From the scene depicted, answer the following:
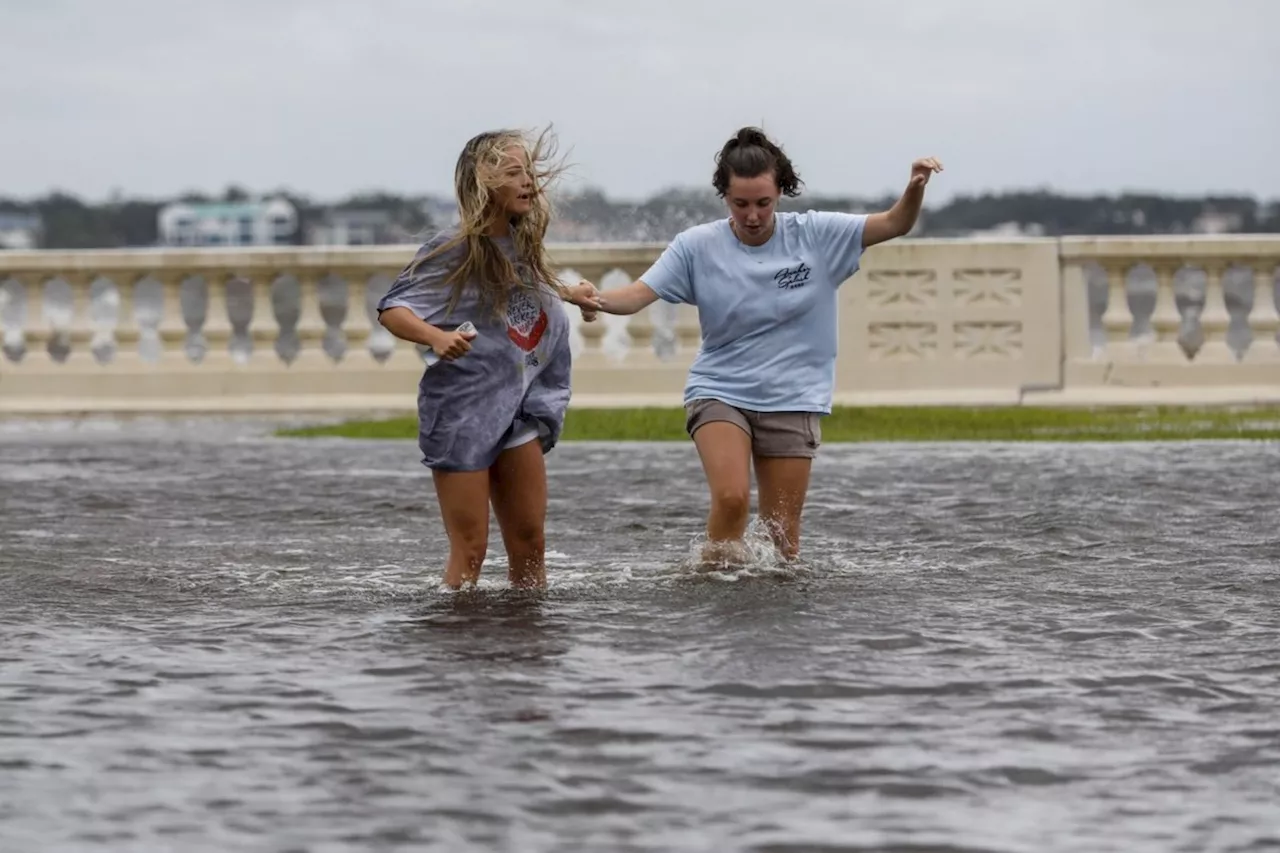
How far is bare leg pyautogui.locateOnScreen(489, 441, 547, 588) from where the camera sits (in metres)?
7.74

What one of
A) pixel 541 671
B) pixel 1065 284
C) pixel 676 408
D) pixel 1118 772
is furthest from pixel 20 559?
pixel 1065 284

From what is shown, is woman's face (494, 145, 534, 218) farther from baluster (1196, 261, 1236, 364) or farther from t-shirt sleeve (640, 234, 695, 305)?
baluster (1196, 261, 1236, 364)

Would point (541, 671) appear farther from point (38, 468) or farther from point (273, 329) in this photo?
point (273, 329)

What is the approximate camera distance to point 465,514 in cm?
770

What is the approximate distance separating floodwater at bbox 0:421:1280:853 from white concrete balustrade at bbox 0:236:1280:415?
7094mm

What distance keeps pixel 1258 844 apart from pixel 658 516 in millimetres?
6322

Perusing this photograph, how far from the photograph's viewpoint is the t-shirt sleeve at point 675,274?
8164mm

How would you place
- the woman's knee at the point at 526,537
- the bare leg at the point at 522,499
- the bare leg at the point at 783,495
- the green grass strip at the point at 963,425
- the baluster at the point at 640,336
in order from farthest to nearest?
the baluster at the point at 640,336 → the green grass strip at the point at 963,425 → the bare leg at the point at 783,495 → the woman's knee at the point at 526,537 → the bare leg at the point at 522,499

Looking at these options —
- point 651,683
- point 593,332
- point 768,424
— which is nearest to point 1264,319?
point 593,332

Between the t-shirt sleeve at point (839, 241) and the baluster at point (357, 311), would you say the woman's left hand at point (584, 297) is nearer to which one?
the t-shirt sleeve at point (839, 241)

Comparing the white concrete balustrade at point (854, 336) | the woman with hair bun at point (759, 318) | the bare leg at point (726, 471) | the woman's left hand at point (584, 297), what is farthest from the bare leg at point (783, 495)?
the white concrete balustrade at point (854, 336)

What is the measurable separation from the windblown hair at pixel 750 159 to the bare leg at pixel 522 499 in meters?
1.04

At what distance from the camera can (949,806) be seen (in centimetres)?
495

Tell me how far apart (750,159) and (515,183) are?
0.85 meters
